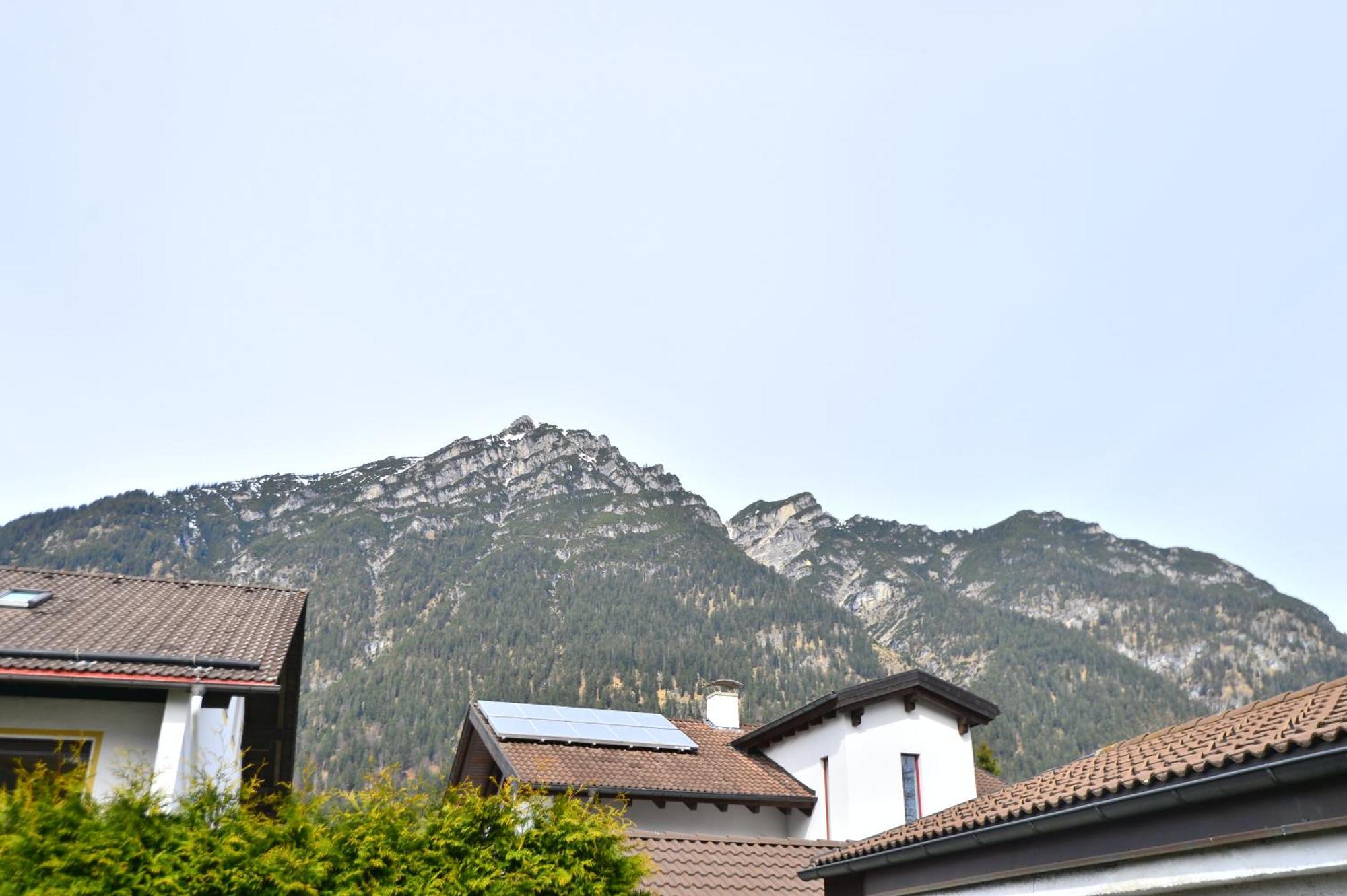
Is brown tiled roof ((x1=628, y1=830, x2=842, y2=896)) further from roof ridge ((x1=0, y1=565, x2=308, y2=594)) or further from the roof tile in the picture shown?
roof ridge ((x1=0, y1=565, x2=308, y2=594))

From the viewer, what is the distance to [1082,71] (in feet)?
55.1

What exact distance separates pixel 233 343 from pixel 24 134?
806 centimetres

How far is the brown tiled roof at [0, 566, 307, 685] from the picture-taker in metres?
12.2

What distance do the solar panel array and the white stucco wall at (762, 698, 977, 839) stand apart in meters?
2.62

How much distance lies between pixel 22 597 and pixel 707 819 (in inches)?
494

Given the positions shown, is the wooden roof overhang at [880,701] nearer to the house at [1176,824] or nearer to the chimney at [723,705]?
the chimney at [723,705]

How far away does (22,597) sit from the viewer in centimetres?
1541

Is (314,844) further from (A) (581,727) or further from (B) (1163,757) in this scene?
(A) (581,727)

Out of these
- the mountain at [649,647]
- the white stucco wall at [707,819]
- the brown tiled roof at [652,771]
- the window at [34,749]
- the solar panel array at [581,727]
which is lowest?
the white stucco wall at [707,819]

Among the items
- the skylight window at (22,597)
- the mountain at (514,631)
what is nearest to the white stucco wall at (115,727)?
the skylight window at (22,597)

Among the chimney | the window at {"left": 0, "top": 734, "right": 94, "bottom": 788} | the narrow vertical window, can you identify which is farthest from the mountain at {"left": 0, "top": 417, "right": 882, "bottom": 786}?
the window at {"left": 0, "top": 734, "right": 94, "bottom": 788}

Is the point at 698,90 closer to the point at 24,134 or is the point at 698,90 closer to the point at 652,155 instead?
the point at 652,155

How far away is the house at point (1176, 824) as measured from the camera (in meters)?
6.86

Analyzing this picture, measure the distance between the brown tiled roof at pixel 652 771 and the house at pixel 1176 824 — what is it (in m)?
8.47
